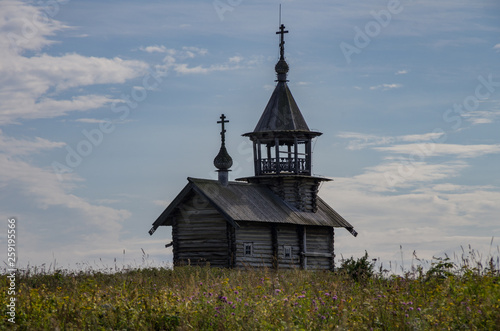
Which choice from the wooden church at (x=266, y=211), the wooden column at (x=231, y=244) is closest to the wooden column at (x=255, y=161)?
the wooden church at (x=266, y=211)

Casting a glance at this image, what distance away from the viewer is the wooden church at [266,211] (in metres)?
31.9

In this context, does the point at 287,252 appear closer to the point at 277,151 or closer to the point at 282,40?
the point at 277,151

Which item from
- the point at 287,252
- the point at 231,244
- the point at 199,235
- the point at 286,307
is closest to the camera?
the point at 286,307

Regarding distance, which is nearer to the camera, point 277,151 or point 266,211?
point 266,211

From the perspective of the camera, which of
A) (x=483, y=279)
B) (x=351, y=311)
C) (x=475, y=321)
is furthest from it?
(x=483, y=279)

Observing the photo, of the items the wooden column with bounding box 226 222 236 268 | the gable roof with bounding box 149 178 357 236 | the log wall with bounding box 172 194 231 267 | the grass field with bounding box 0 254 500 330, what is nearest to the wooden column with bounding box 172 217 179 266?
the log wall with bounding box 172 194 231 267

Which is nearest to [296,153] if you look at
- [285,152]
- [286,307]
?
[285,152]

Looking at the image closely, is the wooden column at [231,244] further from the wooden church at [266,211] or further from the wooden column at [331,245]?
the wooden column at [331,245]

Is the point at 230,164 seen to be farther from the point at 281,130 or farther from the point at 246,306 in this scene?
the point at 246,306

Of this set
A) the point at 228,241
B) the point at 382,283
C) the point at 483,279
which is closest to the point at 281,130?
the point at 228,241

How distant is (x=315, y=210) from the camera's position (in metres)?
37.4

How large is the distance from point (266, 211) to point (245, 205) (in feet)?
4.01

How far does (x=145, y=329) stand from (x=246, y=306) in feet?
6.13

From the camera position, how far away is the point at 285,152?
3694 centimetres
